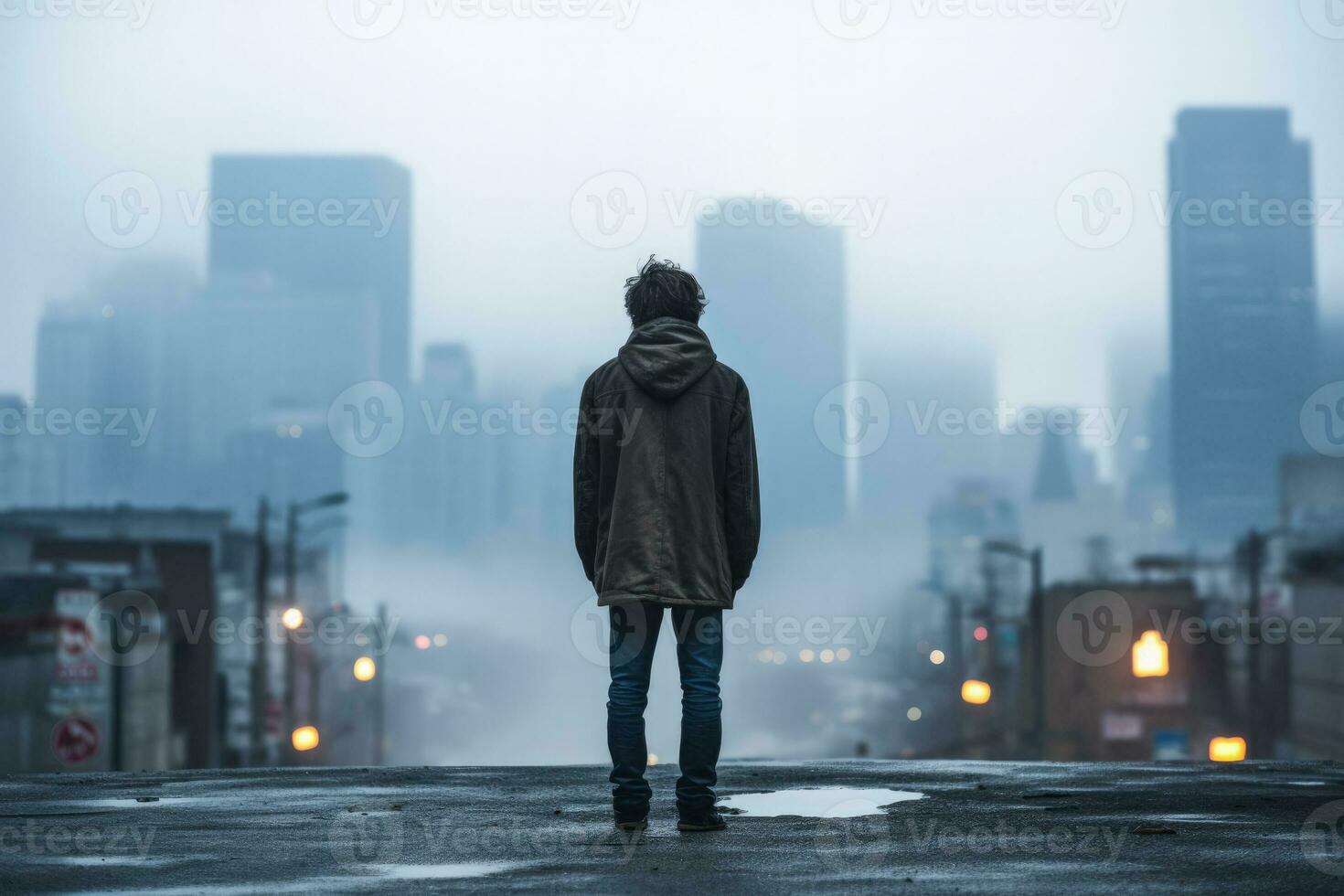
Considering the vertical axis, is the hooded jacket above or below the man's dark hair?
below

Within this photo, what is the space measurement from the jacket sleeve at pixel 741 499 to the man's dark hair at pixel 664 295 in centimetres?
41

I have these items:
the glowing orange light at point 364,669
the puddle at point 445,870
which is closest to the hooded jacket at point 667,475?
the puddle at point 445,870

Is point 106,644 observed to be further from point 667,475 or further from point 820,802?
point 667,475

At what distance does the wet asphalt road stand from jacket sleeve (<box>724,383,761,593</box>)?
3.35 ft

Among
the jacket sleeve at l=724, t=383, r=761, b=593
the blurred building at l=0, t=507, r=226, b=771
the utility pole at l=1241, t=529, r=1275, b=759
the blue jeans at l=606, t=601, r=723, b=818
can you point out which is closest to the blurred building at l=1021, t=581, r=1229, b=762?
the utility pole at l=1241, t=529, r=1275, b=759

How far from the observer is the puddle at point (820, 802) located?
6402 millimetres

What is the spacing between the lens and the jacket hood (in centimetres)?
609

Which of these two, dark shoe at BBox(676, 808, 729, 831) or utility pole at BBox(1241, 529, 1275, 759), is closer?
dark shoe at BBox(676, 808, 729, 831)

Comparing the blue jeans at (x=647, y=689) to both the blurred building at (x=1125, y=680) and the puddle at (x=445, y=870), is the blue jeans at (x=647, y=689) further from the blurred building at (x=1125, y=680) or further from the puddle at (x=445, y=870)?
the blurred building at (x=1125, y=680)

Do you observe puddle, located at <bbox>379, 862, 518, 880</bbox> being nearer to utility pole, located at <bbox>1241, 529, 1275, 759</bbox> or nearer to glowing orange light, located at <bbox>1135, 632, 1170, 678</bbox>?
utility pole, located at <bbox>1241, 529, 1275, 759</bbox>

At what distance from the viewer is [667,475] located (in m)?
6.09

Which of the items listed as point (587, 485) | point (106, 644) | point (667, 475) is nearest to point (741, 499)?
point (667, 475)

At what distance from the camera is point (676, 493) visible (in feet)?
20.0

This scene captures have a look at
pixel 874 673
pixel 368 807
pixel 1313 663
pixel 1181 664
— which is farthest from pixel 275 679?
pixel 874 673
